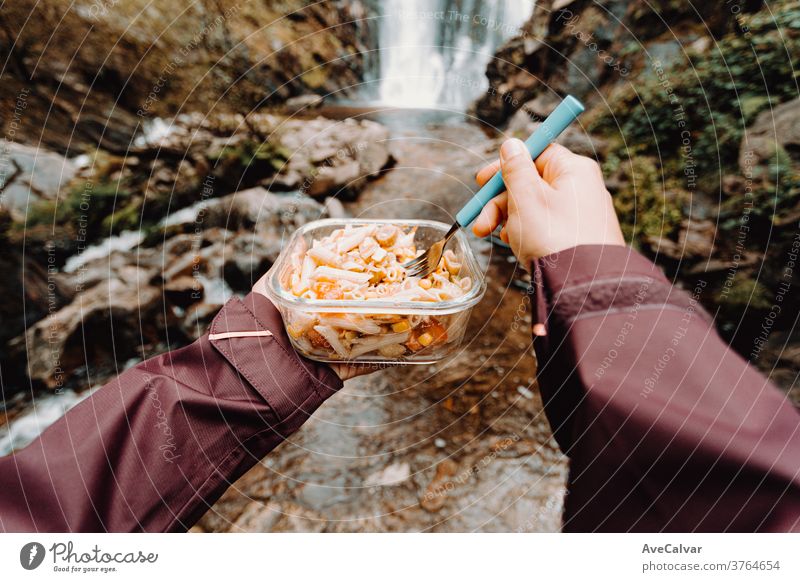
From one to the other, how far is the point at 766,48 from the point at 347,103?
1.94 meters

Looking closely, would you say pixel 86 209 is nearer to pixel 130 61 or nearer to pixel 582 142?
pixel 130 61

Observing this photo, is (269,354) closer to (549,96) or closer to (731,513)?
(731,513)

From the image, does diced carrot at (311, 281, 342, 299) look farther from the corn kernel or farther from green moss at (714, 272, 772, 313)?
green moss at (714, 272, 772, 313)

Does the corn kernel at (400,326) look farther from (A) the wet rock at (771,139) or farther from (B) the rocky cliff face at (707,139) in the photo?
(A) the wet rock at (771,139)

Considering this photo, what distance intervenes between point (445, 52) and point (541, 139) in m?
2.29

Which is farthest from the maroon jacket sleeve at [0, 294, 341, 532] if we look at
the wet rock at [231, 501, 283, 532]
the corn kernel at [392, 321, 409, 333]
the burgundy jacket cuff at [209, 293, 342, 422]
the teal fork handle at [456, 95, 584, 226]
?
the wet rock at [231, 501, 283, 532]

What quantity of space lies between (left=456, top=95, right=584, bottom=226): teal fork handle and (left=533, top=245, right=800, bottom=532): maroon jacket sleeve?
167 millimetres

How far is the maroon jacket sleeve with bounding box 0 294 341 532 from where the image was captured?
0.50m

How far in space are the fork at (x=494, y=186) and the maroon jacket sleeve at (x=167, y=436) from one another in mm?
220

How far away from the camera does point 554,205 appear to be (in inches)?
22.7

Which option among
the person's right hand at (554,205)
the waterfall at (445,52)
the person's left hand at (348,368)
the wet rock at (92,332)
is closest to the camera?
the person's right hand at (554,205)

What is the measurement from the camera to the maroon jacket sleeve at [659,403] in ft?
1.44

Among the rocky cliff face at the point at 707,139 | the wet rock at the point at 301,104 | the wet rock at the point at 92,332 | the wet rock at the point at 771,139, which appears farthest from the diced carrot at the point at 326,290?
the wet rock at the point at 301,104
